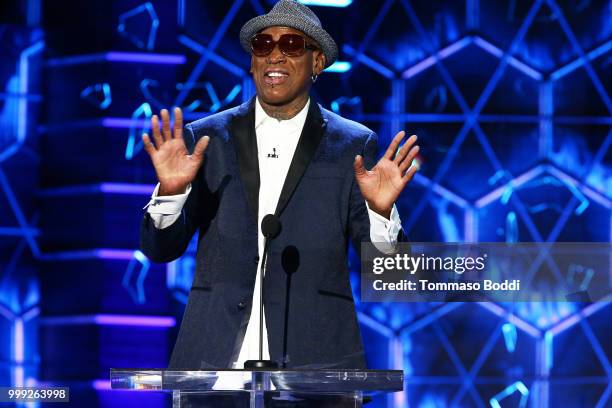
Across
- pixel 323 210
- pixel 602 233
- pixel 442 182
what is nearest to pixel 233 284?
pixel 323 210

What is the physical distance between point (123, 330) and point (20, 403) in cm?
45

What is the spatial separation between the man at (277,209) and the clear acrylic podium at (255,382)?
1.54 feet

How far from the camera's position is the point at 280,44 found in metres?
2.79

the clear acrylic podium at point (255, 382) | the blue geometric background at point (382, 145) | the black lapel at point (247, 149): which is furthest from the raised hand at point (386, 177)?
the blue geometric background at point (382, 145)

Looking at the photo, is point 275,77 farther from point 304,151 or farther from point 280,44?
point 304,151

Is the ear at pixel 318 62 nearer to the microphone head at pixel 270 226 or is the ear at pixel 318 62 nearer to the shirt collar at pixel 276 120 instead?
the shirt collar at pixel 276 120

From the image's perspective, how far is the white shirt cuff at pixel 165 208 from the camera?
2.52 meters

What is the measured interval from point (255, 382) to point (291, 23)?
3.41 ft

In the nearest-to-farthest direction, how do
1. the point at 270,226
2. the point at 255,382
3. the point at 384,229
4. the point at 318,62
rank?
the point at 255,382, the point at 270,226, the point at 384,229, the point at 318,62

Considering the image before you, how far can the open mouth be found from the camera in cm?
279

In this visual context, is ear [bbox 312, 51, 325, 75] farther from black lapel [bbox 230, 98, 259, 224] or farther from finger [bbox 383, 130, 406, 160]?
finger [bbox 383, 130, 406, 160]

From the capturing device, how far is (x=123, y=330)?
418cm

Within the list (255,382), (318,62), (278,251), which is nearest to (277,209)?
(278,251)

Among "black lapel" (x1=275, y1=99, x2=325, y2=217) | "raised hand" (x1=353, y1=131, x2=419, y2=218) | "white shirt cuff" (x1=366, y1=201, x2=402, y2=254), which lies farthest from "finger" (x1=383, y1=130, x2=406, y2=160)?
"black lapel" (x1=275, y1=99, x2=325, y2=217)
